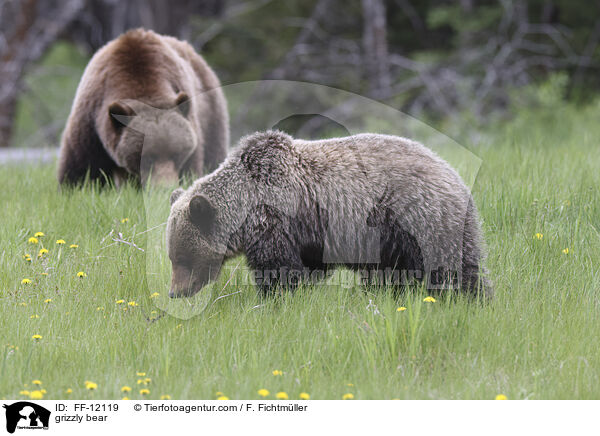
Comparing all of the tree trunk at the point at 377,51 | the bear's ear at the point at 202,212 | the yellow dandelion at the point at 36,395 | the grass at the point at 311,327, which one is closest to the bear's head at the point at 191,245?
the bear's ear at the point at 202,212

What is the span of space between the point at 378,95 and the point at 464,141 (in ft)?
10.4

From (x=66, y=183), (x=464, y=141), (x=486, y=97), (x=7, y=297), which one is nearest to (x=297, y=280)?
(x=7, y=297)

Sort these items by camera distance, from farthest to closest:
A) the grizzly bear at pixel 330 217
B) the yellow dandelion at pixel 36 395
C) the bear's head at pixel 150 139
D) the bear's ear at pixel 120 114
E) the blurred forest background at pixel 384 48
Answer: the blurred forest background at pixel 384 48
the bear's head at pixel 150 139
the bear's ear at pixel 120 114
the grizzly bear at pixel 330 217
the yellow dandelion at pixel 36 395

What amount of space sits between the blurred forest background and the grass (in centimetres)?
640

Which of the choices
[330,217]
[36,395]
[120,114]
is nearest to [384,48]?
[120,114]

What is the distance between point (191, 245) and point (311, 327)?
3.28 feet

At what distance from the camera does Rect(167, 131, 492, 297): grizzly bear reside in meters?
4.07

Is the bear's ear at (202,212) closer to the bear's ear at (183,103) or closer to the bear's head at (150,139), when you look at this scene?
the bear's head at (150,139)

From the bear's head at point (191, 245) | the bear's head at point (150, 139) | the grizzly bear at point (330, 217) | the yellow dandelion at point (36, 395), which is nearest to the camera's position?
the yellow dandelion at point (36, 395)

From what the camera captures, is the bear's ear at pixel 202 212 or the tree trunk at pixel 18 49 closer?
the bear's ear at pixel 202 212

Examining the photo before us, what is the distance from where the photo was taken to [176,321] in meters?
3.99

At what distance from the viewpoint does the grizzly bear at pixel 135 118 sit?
6.61 metres
